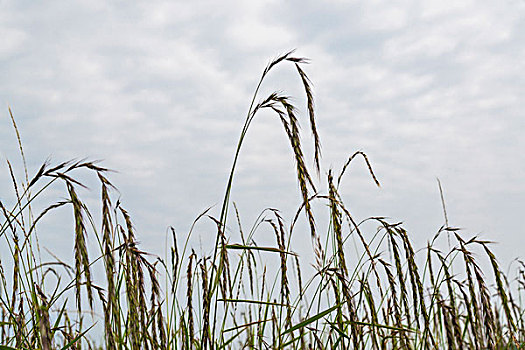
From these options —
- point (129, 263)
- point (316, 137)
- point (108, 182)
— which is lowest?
point (129, 263)

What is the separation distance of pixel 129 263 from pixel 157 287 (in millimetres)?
133

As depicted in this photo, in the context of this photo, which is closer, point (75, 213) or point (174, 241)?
point (75, 213)

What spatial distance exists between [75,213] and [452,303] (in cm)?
141

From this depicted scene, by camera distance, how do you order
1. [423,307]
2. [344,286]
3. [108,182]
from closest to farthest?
1. [108,182]
2. [344,286]
3. [423,307]

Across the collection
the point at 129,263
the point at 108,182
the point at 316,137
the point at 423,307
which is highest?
the point at 316,137

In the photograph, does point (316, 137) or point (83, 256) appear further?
point (316, 137)

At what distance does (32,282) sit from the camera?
2.08 metres

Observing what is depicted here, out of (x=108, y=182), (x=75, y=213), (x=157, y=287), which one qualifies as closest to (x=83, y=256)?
(x=75, y=213)

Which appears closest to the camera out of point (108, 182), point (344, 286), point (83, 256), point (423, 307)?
point (83, 256)

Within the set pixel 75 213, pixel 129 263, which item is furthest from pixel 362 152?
pixel 75 213

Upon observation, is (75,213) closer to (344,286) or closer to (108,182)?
(108,182)

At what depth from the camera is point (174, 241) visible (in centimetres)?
213

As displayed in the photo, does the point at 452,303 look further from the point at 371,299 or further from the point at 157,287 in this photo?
the point at 157,287

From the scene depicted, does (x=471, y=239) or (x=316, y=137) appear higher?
(x=316, y=137)
